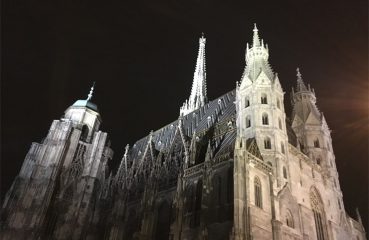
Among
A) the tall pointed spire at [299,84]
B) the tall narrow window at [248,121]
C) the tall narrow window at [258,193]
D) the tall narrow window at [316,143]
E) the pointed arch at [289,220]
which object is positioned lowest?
the pointed arch at [289,220]

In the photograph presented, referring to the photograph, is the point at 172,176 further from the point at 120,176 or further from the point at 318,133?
the point at 318,133

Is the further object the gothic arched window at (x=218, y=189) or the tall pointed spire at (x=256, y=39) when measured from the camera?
the tall pointed spire at (x=256, y=39)

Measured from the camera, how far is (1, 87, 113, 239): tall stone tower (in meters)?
40.0

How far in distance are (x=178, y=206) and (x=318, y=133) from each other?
22.0 m

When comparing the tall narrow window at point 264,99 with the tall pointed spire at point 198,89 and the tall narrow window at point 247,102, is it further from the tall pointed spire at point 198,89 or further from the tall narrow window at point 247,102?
the tall pointed spire at point 198,89

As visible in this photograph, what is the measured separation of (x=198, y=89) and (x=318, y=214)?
128 feet

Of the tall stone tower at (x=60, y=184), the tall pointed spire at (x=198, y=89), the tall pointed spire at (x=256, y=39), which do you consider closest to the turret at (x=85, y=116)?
the tall stone tower at (x=60, y=184)

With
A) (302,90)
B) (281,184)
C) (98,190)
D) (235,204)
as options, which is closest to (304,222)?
(281,184)

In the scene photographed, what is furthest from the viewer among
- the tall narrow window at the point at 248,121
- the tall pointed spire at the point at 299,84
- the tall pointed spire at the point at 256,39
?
the tall pointed spire at the point at 299,84

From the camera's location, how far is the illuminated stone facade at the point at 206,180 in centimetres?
2889

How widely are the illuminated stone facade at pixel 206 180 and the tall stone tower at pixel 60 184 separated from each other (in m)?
0.12

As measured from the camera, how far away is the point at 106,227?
41.2 m

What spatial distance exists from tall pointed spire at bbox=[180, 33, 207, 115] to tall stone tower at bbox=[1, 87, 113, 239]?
62.7 feet

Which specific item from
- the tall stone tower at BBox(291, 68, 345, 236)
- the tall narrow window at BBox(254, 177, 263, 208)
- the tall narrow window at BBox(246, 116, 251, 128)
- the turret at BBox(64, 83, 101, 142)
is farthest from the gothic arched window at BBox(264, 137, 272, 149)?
the turret at BBox(64, 83, 101, 142)
